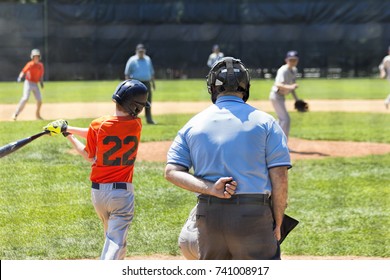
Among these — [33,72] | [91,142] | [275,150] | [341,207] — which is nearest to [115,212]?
[91,142]

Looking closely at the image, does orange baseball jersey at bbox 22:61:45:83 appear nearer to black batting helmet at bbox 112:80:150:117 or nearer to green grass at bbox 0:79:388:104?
green grass at bbox 0:79:388:104

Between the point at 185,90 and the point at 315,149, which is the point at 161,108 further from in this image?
the point at 315,149

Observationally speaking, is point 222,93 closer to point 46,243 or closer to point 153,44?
point 46,243

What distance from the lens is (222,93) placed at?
13.5 feet

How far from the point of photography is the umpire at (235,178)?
388 centimetres

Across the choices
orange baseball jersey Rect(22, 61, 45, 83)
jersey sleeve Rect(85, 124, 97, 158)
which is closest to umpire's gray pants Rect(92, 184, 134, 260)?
jersey sleeve Rect(85, 124, 97, 158)

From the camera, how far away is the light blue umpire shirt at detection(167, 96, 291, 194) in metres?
3.88

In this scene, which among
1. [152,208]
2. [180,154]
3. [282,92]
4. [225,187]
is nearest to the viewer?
[225,187]

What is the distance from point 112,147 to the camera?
212 inches

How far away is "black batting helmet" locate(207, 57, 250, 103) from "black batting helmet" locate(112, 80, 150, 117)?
4.25ft

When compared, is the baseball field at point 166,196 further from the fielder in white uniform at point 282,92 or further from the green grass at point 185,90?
the green grass at point 185,90

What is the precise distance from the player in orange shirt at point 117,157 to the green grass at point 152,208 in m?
1.63

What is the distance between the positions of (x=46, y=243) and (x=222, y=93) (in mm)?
3775

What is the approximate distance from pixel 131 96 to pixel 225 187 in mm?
1715
